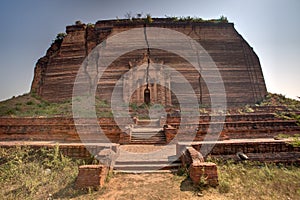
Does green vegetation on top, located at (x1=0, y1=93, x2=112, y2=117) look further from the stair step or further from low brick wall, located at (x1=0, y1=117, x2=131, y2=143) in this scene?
the stair step

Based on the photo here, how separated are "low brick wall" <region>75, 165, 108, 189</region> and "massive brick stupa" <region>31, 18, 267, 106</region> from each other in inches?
624

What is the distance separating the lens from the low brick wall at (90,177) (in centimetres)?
416

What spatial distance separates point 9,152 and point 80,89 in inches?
663

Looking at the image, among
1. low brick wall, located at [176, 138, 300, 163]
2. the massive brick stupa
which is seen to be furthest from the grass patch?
the massive brick stupa

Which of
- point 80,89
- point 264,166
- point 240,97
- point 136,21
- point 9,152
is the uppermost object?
point 136,21

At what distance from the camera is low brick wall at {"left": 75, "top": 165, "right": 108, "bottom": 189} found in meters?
4.16

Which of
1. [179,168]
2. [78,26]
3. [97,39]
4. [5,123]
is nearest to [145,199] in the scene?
[179,168]

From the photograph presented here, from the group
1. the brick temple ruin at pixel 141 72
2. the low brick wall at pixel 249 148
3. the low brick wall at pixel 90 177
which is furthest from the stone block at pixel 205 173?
the brick temple ruin at pixel 141 72

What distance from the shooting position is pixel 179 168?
203 inches

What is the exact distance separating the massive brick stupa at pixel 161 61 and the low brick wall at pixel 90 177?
1584 cm

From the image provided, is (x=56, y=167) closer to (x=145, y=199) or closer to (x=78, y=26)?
(x=145, y=199)

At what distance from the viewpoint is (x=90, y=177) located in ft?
13.8

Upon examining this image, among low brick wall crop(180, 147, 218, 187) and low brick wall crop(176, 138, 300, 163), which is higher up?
low brick wall crop(176, 138, 300, 163)

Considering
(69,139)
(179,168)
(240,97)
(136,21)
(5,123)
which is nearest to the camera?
(179,168)
